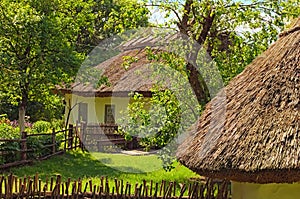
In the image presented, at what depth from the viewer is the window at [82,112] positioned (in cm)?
2269

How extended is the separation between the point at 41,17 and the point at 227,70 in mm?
5870

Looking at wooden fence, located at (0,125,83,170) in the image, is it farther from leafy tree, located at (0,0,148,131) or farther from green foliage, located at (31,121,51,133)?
green foliage, located at (31,121,51,133)

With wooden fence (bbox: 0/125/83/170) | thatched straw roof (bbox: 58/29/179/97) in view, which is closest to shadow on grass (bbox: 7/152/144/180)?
wooden fence (bbox: 0/125/83/170)

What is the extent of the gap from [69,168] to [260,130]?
8.40 meters

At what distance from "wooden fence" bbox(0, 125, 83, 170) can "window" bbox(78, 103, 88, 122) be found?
709 cm

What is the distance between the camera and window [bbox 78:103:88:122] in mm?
22689

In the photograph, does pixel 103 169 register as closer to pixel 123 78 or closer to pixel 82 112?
pixel 123 78

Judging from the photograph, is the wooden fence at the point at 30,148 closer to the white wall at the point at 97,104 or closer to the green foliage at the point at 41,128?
the white wall at the point at 97,104

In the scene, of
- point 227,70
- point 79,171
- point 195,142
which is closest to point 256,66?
point 195,142

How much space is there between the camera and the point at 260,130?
4992mm

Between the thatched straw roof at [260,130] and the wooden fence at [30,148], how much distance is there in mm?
6855

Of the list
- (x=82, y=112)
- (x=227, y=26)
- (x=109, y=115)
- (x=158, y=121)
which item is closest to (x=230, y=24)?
(x=227, y=26)

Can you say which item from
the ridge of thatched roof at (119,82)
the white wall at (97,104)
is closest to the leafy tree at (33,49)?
the ridge of thatched roof at (119,82)

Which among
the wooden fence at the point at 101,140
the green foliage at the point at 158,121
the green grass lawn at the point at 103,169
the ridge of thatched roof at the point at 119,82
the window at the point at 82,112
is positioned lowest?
the green grass lawn at the point at 103,169
